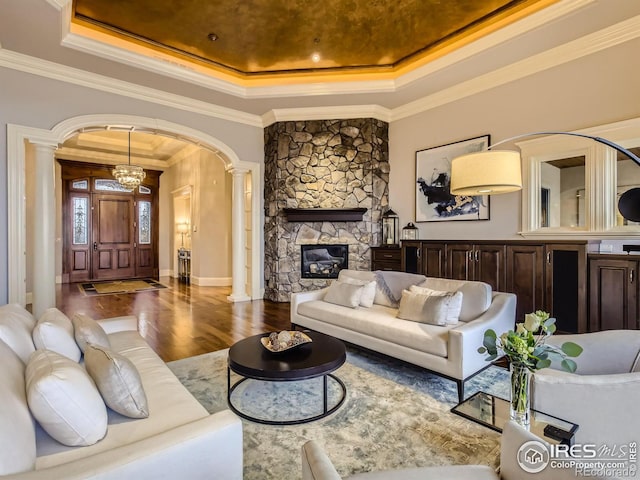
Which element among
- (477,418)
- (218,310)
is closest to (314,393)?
(477,418)

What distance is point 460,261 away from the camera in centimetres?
457

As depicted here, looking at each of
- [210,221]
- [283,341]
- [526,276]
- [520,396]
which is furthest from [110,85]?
[526,276]

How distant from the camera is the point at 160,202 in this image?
1003 centimetres

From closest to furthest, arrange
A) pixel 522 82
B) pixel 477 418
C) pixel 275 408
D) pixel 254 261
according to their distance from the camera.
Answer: pixel 477 418 < pixel 275 408 < pixel 522 82 < pixel 254 261

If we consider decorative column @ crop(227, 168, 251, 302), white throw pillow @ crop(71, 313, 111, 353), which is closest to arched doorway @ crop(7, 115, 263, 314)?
decorative column @ crop(227, 168, 251, 302)

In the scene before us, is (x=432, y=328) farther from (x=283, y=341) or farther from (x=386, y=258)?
(x=386, y=258)

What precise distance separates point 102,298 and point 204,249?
238cm

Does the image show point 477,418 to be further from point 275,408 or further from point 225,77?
point 225,77

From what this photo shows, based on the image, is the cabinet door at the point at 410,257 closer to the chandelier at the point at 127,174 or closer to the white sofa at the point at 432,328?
the white sofa at the point at 432,328

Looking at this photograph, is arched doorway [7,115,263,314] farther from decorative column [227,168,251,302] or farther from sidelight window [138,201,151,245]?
sidelight window [138,201,151,245]

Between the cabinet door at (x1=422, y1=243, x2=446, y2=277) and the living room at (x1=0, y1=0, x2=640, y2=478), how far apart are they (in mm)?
641

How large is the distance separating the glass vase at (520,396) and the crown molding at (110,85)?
5.79m

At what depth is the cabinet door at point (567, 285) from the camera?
3514mm

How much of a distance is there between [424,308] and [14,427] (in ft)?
9.09
